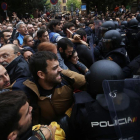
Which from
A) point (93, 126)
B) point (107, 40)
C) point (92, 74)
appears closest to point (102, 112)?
point (93, 126)

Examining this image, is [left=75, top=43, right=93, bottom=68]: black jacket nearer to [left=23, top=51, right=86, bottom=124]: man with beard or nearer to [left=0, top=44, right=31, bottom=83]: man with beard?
[left=0, top=44, right=31, bottom=83]: man with beard

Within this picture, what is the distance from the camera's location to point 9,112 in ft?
3.37

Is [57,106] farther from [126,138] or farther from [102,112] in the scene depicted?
[126,138]

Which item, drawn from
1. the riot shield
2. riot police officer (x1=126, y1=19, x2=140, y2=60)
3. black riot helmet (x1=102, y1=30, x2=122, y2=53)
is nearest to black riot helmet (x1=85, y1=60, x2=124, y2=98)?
the riot shield

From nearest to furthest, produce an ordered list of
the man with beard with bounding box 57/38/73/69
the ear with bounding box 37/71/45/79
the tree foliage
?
the ear with bounding box 37/71/45/79 < the man with beard with bounding box 57/38/73/69 < the tree foliage

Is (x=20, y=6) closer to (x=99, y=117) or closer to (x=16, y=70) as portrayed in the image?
(x=16, y=70)

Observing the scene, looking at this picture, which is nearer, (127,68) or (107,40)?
(127,68)

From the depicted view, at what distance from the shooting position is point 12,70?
2.16 meters

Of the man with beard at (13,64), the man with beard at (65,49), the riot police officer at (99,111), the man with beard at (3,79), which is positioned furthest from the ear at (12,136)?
the man with beard at (65,49)

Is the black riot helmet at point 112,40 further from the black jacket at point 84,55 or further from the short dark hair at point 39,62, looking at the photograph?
the short dark hair at point 39,62

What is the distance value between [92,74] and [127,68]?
3.74 ft

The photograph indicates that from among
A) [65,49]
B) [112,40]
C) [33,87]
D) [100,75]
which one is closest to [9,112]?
[33,87]

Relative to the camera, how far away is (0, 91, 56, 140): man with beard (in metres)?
1.00

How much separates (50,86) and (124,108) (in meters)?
0.96
